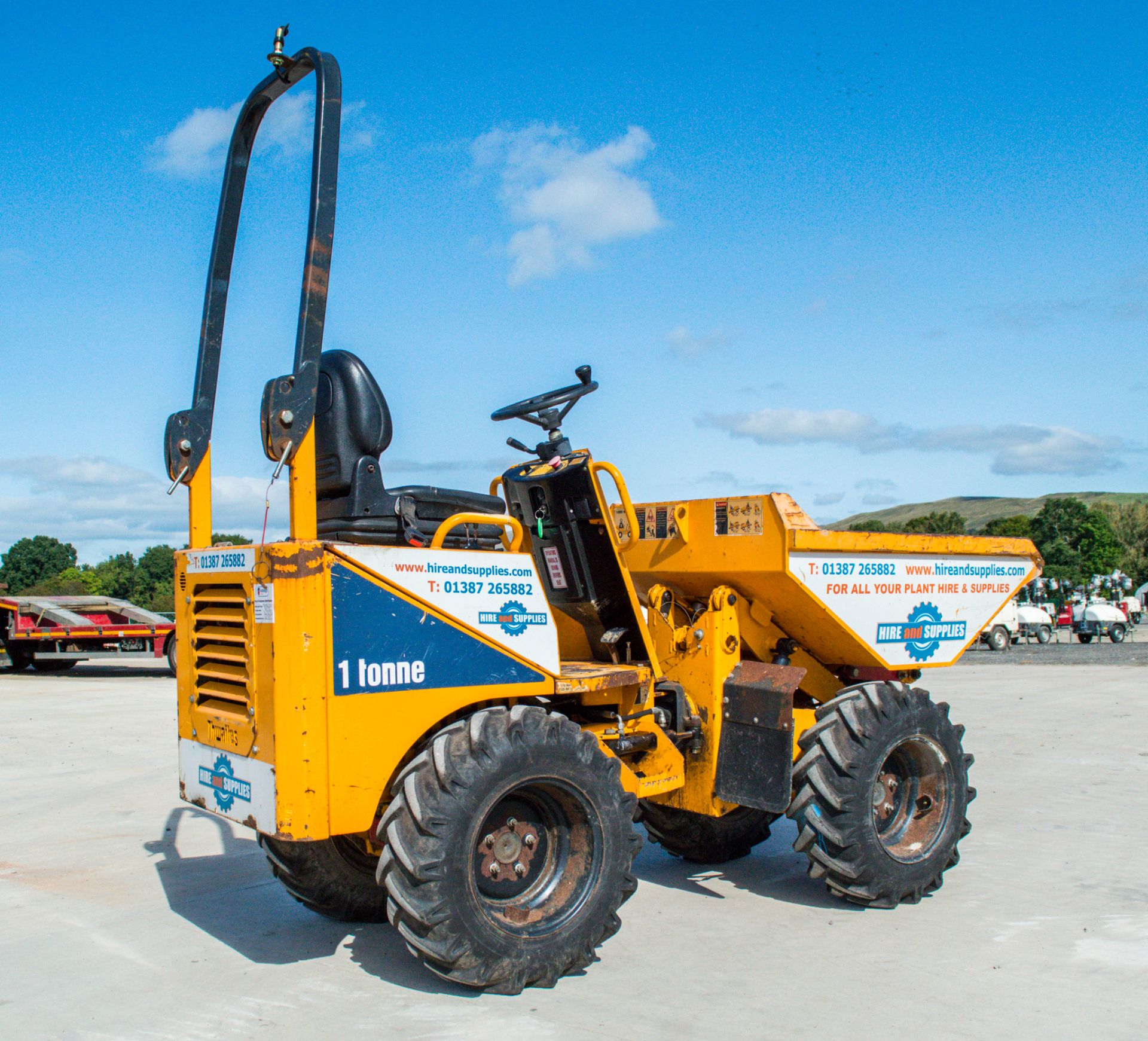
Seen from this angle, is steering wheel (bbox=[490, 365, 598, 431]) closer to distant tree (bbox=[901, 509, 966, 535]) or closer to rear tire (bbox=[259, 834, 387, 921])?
rear tire (bbox=[259, 834, 387, 921])

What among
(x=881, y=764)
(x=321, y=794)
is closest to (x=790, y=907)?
(x=881, y=764)

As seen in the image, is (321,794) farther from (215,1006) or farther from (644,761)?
(644,761)

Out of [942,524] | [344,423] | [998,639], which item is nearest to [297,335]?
[344,423]

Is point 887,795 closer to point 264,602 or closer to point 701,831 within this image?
point 701,831

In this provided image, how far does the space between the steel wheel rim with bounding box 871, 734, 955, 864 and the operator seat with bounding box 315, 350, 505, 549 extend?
103 inches

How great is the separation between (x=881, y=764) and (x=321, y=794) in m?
2.93

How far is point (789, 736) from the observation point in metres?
5.25

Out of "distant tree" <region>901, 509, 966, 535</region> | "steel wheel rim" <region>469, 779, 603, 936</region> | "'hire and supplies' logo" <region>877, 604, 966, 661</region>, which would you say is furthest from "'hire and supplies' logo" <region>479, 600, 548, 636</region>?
"distant tree" <region>901, 509, 966, 535</region>

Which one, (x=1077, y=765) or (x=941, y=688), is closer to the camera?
(x=1077, y=765)

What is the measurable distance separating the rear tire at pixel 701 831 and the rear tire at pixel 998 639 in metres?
27.8

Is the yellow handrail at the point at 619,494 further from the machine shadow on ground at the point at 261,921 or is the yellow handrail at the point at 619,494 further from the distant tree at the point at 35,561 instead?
the distant tree at the point at 35,561

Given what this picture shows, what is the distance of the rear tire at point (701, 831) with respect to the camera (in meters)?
6.18

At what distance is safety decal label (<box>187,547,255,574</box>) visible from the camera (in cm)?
409

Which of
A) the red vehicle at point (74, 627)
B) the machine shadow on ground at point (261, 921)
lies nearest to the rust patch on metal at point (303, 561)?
the machine shadow on ground at point (261, 921)
